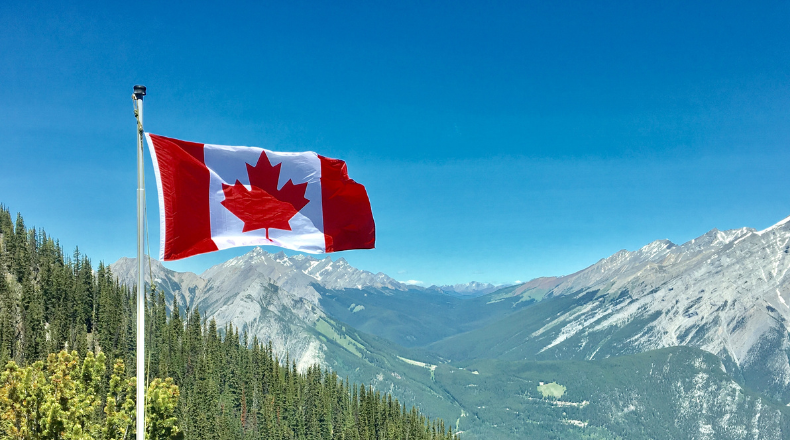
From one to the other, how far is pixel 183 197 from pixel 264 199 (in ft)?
9.93

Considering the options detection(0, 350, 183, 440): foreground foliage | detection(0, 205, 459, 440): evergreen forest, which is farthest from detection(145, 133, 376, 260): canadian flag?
detection(0, 205, 459, 440): evergreen forest

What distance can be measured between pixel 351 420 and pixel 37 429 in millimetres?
179039

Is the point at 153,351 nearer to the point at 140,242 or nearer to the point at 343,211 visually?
the point at 343,211

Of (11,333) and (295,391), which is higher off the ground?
(11,333)

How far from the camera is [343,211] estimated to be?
20766 mm

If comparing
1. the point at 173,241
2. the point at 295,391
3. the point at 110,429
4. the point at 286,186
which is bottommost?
the point at 295,391

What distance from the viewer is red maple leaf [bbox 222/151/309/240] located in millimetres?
18219

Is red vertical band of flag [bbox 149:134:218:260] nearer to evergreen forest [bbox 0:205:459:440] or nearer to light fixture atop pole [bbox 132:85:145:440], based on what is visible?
light fixture atop pole [bbox 132:85:145:440]

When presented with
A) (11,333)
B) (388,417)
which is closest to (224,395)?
(388,417)

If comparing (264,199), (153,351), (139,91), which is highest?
(139,91)


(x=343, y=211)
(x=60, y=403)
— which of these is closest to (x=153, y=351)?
(x=60, y=403)

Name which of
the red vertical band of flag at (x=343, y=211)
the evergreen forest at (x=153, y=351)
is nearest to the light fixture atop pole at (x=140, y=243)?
the red vertical band of flag at (x=343, y=211)

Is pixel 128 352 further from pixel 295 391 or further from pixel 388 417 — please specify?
pixel 388 417

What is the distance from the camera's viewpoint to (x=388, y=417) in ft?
646
